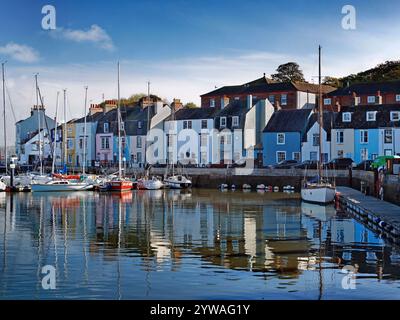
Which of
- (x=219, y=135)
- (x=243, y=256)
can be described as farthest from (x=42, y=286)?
(x=219, y=135)

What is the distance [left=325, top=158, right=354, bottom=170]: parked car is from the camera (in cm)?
5972

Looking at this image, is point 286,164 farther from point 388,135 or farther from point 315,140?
point 388,135

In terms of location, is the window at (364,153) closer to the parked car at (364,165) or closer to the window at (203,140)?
the parked car at (364,165)

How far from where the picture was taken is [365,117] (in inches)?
2427

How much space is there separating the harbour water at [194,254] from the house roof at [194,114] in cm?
3626

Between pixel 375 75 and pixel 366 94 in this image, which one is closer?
pixel 366 94

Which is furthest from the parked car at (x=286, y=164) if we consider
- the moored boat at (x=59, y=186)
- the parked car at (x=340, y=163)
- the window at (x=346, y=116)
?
the moored boat at (x=59, y=186)

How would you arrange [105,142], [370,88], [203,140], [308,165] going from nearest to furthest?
1. [308,165]
2. [203,140]
3. [370,88]
4. [105,142]

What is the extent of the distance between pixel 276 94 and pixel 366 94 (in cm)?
1113

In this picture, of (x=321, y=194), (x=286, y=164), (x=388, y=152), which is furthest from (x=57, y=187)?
(x=388, y=152)

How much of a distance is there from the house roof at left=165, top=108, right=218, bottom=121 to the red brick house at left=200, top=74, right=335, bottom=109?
11.4 ft

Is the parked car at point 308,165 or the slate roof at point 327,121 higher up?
the slate roof at point 327,121

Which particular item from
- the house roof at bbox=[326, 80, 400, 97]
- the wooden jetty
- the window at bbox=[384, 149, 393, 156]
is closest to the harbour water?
the wooden jetty

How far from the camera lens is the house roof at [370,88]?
76.4 meters
